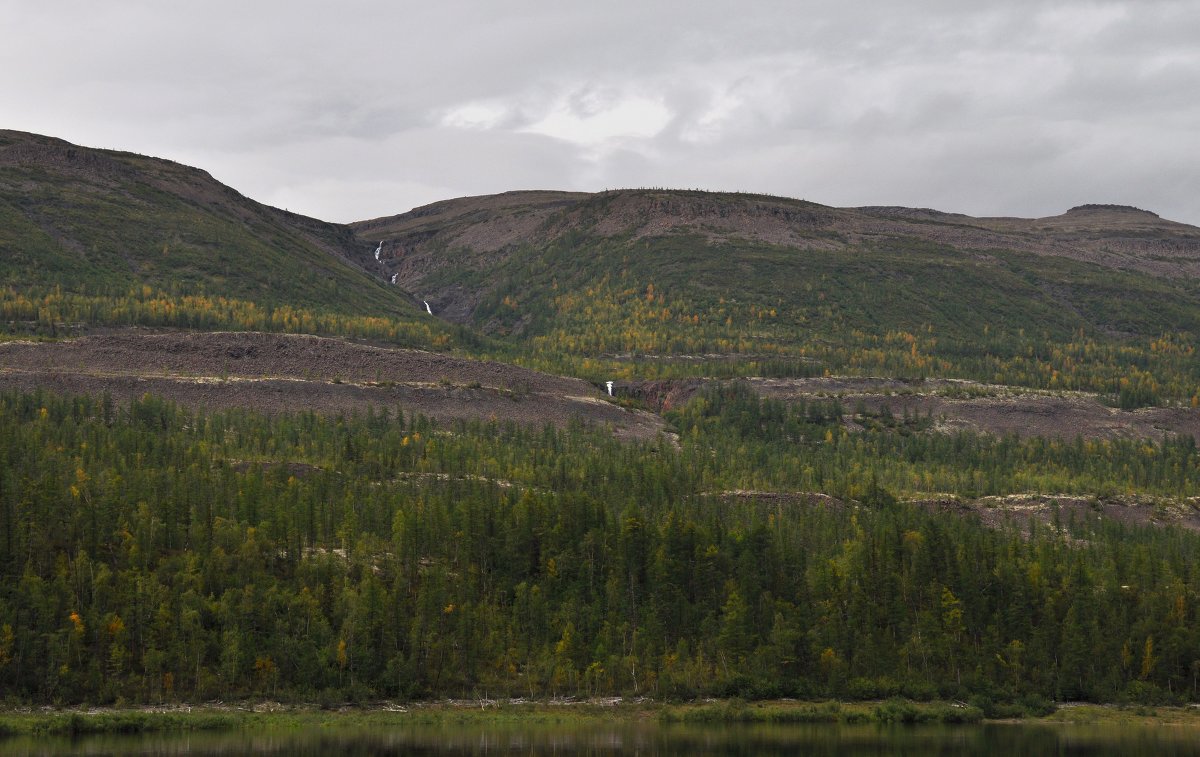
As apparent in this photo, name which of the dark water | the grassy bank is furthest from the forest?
the dark water

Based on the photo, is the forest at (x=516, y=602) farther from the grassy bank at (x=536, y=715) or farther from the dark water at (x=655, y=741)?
the dark water at (x=655, y=741)

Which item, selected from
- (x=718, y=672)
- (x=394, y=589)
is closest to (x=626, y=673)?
(x=718, y=672)

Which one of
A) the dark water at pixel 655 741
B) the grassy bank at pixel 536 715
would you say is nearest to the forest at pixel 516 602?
the grassy bank at pixel 536 715

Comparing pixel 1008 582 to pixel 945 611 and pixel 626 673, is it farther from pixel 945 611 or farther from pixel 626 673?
pixel 626 673

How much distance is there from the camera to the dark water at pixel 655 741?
304 ft

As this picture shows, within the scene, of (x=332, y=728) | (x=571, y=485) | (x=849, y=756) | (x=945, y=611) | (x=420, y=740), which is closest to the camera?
(x=849, y=756)

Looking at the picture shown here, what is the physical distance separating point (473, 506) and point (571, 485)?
3997 cm

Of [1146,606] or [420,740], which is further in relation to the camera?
[1146,606]

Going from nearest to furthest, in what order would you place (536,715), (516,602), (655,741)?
(655,741)
(536,715)
(516,602)

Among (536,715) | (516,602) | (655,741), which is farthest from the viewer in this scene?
(516,602)

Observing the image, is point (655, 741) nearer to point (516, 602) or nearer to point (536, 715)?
point (536, 715)

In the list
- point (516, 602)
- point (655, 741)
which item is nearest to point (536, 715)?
point (655, 741)

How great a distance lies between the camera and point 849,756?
296 feet

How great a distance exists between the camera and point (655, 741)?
99.9m
